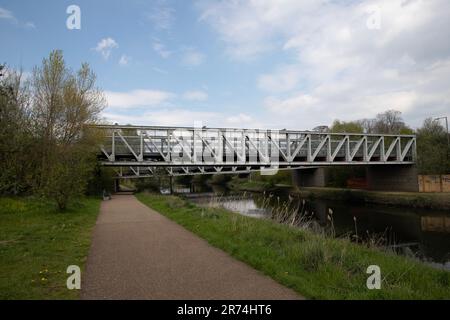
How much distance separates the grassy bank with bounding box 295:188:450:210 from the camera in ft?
107

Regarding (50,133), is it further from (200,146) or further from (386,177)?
(386,177)

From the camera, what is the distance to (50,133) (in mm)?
24469

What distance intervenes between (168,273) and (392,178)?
1922 inches

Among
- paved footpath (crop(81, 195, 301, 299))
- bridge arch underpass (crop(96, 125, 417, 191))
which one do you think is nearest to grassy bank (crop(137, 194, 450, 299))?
paved footpath (crop(81, 195, 301, 299))

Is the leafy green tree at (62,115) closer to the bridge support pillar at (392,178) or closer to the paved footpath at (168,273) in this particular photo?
the paved footpath at (168,273)

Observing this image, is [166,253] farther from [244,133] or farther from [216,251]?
[244,133]

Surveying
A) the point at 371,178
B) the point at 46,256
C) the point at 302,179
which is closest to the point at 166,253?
the point at 46,256

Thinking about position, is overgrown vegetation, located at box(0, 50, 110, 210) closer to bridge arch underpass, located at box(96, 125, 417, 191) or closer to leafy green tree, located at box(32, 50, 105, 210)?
leafy green tree, located at box(32, 50, 105, 210)

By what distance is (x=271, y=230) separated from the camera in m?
10.7

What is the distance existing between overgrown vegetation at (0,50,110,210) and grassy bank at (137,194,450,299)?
1050 centimetres

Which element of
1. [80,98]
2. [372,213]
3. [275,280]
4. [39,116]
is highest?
[80,98]

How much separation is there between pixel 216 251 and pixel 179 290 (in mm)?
3044

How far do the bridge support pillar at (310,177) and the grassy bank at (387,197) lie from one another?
12.0 feet

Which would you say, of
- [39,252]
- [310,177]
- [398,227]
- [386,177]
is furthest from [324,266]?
[310,177]
